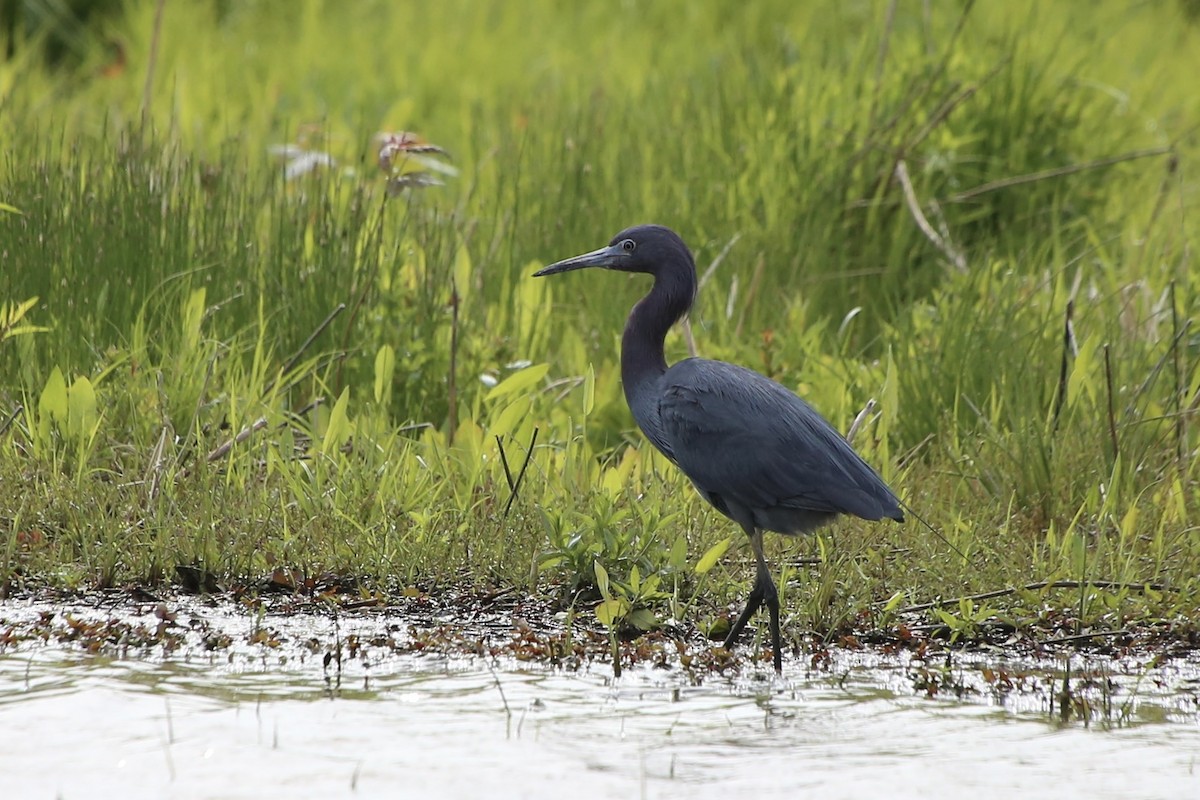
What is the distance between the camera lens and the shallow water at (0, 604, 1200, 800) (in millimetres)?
3199

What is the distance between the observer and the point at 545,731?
11.5 ft

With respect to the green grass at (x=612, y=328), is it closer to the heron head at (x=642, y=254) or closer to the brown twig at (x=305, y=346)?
the brown twig at (x=305, y=346)

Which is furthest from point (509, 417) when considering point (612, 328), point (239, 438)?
point (612, 328)

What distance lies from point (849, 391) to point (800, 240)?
1348 millimetres

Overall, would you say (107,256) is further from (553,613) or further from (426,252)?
(553,613)

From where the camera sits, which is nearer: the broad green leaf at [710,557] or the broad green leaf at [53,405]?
the broad green leaf at [710,557]

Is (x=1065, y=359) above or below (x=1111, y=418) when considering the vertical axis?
above

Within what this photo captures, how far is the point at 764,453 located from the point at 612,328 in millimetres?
2294

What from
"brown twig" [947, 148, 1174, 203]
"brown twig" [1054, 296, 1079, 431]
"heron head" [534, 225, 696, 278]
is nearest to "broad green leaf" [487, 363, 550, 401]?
"heron head" [534, 225, 696, 278]

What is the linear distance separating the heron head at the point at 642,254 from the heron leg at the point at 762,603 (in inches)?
36.2

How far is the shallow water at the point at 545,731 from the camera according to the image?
3199 millimetres

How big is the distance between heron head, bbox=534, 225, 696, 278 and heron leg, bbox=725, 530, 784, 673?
0.92 metres

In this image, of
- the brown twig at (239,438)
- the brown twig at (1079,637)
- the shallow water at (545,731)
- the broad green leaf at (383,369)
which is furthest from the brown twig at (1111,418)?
the brown twig at (239,438)

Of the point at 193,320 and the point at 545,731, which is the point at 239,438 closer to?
the point at 193,320
